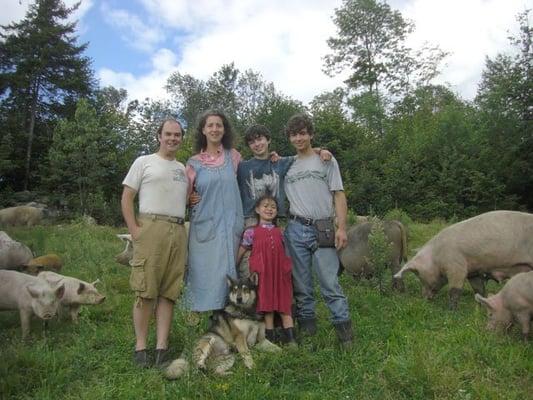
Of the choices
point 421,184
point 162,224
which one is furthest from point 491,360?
point 421,184

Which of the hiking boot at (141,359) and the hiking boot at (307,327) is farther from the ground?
the hiking boot at (307,327)

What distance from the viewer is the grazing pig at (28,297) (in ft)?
20.1

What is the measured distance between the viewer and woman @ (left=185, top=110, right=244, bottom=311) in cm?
513

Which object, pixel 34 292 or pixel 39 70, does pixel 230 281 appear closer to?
pixel 34 292

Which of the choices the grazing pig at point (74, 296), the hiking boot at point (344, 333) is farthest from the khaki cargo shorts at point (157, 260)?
the grazing pig at point (74, 296)

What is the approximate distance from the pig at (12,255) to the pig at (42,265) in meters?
0.11

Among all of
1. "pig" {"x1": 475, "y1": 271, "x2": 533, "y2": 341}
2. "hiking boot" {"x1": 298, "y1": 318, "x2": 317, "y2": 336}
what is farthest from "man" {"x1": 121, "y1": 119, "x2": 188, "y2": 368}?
"pig" {"x1": 475, "y1": 271, "x2": 533, "y2": 341}

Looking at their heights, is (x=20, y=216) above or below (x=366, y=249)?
above

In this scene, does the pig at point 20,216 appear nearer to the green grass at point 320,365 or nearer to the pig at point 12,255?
the pig at point 12,255

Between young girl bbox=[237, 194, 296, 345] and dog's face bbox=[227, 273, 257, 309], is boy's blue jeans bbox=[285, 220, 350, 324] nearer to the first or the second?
young girl bbox=[237, 194, 296, 345]

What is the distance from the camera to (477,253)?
7.43 meters

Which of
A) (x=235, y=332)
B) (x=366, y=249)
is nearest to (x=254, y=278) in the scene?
(x=235, y=332)

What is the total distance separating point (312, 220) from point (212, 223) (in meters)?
1.06

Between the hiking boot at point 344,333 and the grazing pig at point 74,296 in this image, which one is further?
the grazing pig at point 74,296
